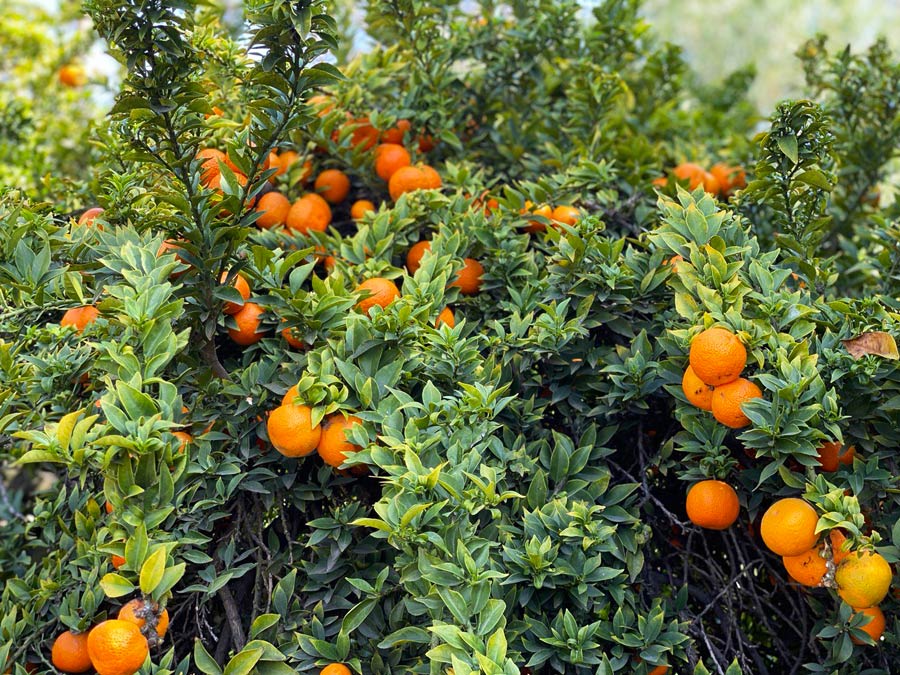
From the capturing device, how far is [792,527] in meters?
1.23

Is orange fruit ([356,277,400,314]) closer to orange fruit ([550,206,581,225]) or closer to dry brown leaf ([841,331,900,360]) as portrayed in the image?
orange fruit ([550,206,581,225])

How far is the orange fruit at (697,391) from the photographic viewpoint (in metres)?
1.31

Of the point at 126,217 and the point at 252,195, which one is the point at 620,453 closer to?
the point at 252,195

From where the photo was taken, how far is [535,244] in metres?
1.76

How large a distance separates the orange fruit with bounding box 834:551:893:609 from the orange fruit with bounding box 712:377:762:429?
25 cm

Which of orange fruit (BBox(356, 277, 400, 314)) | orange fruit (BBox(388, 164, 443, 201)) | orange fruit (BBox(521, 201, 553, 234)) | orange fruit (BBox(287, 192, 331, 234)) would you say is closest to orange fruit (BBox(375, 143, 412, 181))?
orange fruit (BBox(388, 164, 443, 201))

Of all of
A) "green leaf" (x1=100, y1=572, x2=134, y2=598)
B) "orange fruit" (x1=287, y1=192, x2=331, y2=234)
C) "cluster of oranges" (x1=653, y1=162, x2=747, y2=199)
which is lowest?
"green leaf" (x1=100, y1=572, x2=134, y2=598)

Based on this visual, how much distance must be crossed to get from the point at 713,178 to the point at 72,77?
3.03 meters

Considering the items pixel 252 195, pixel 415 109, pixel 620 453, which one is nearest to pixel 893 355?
pixel 620 453

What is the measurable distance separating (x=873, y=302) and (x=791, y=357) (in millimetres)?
285

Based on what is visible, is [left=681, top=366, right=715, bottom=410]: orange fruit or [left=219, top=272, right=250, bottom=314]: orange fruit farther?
[left=219, top=272, right=250, bottom=314]: orange fruit

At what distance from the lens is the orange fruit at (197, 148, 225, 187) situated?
1.42 meters

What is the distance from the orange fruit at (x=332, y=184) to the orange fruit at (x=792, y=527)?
131 cm

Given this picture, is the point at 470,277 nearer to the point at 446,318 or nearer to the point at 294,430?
the point at 446,318
